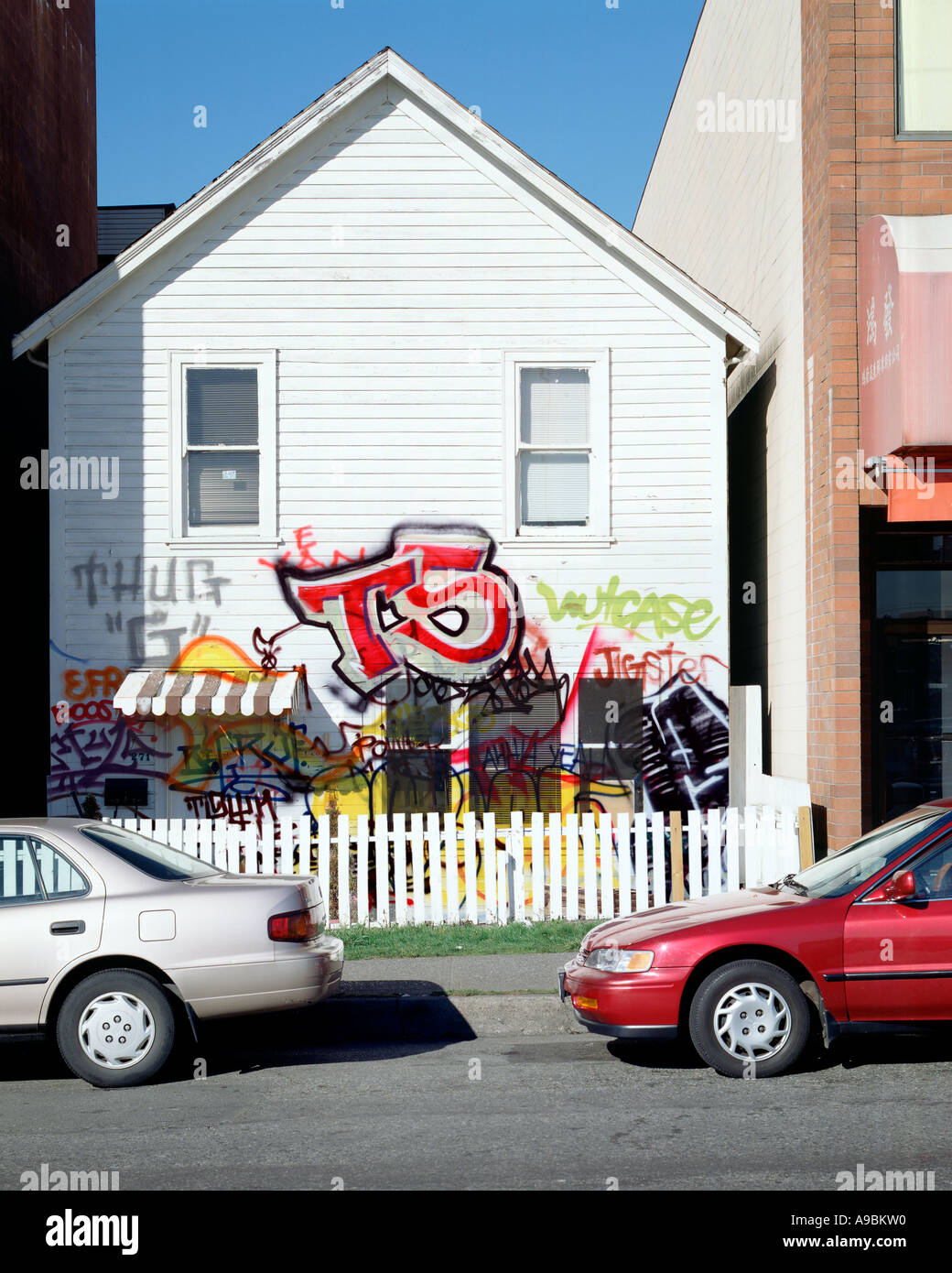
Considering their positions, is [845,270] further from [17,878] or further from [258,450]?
[17,878]

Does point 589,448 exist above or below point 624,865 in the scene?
above

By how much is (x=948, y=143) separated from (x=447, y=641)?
20.3 ft

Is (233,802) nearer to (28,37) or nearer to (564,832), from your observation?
(564,832)

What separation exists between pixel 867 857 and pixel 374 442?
7.07m

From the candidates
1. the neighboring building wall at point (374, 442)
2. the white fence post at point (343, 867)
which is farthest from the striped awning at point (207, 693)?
the white fence post at point (343, 867)

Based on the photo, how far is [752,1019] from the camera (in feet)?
22.4

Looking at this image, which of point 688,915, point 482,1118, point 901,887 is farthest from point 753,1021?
point 482,1118

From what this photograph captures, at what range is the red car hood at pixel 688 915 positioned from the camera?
7043 millimetres

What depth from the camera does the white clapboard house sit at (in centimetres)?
1282

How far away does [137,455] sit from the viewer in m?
12.9
